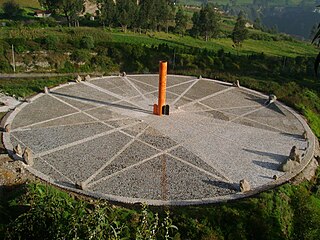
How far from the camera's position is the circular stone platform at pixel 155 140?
18.4 metres

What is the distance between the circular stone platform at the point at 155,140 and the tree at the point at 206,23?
24091 mm

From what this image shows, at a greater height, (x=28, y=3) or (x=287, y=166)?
(x=28, y=3)

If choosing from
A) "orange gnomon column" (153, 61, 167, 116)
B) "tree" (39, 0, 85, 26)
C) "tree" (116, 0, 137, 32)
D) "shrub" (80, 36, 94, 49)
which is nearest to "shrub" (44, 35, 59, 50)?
Result: "shrub" (80, 36, 94, 49)

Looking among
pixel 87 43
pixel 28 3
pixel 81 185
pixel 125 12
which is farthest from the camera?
pixel 28 3

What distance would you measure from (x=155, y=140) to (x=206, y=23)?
116ft

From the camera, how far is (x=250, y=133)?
24656 mm

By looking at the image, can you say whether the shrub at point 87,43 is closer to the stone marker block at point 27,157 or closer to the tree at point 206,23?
the tree at point 206,23

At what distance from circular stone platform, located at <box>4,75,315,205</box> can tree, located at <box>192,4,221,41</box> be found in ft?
79.0

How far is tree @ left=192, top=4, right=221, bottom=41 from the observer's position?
5384 centimetres

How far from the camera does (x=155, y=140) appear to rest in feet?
75.0

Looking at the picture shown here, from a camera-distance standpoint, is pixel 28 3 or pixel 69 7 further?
pixel 28 3

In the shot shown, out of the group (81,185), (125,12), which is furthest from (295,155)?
(125,12)

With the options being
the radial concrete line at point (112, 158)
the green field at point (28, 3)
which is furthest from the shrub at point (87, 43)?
the green field at point (28, 3)

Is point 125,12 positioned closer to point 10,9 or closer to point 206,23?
point 206,23
